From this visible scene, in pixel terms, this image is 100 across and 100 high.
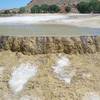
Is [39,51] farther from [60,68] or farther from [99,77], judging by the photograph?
[99,77]

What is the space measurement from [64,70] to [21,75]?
2.88ft

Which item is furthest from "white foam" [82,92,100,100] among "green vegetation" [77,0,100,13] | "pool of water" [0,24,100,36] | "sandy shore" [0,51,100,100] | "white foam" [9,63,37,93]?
"green vegetation" [77,0,100,13]

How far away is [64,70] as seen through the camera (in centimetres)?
855

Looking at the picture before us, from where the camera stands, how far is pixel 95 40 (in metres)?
8.70

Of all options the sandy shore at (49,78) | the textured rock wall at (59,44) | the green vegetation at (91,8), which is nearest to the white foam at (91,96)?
the sandy shore at (49,78)

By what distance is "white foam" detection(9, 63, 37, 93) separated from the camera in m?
8.44

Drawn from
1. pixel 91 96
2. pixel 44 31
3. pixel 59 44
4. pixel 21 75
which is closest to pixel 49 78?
pixel 21 75

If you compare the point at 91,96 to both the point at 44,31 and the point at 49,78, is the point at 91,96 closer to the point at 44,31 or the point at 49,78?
the point at 49,78

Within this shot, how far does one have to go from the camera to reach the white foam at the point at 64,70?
841 centimetres

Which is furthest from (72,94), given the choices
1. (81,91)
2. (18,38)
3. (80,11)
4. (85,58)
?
(80,11)

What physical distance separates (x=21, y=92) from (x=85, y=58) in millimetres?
1502

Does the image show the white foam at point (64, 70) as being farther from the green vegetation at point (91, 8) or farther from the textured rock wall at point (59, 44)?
the green vegetation at point (91, 8)

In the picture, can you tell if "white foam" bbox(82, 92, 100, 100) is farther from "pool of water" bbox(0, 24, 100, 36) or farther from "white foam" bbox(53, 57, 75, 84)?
"pool of water" bbox(0, 24, 100, 36)

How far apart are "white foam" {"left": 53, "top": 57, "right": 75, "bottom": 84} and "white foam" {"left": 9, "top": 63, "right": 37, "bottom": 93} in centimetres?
47
